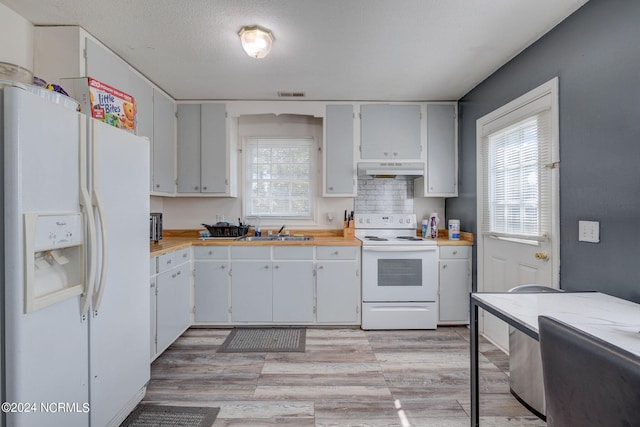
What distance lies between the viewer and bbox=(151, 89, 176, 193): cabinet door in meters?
2.86

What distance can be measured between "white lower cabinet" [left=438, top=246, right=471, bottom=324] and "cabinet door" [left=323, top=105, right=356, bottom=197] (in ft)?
3.93

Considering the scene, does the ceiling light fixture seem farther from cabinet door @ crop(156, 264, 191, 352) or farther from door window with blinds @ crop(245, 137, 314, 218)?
cabinet door @ crop(156, 264, 191, 352)

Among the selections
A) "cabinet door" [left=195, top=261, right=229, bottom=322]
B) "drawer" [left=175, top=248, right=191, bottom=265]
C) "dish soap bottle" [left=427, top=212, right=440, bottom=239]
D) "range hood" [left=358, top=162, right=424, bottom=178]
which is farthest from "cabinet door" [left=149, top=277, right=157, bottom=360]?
"dish soap bottle" [left=427, top=212, right=440, bottom=239]

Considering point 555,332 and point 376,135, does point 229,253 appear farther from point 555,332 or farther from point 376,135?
point 555,332

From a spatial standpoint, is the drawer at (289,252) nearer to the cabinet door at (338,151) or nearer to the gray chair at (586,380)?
the cabinet door at (338,151)

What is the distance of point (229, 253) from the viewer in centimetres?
294

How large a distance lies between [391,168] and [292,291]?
5.34ft

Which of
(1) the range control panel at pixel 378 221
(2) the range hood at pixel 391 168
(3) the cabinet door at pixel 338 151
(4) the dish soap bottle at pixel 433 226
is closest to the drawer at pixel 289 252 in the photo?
(3) the cabinet door at pixel 338 151

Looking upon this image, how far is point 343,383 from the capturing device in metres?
2.06

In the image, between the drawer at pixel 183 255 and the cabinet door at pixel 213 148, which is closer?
the drawer at pixel 183 255

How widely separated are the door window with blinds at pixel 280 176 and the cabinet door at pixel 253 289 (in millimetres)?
807

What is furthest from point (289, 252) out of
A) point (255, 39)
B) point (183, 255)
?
point (255, 39)

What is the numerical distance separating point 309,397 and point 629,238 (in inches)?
76.6

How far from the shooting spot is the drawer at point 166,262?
235cm
